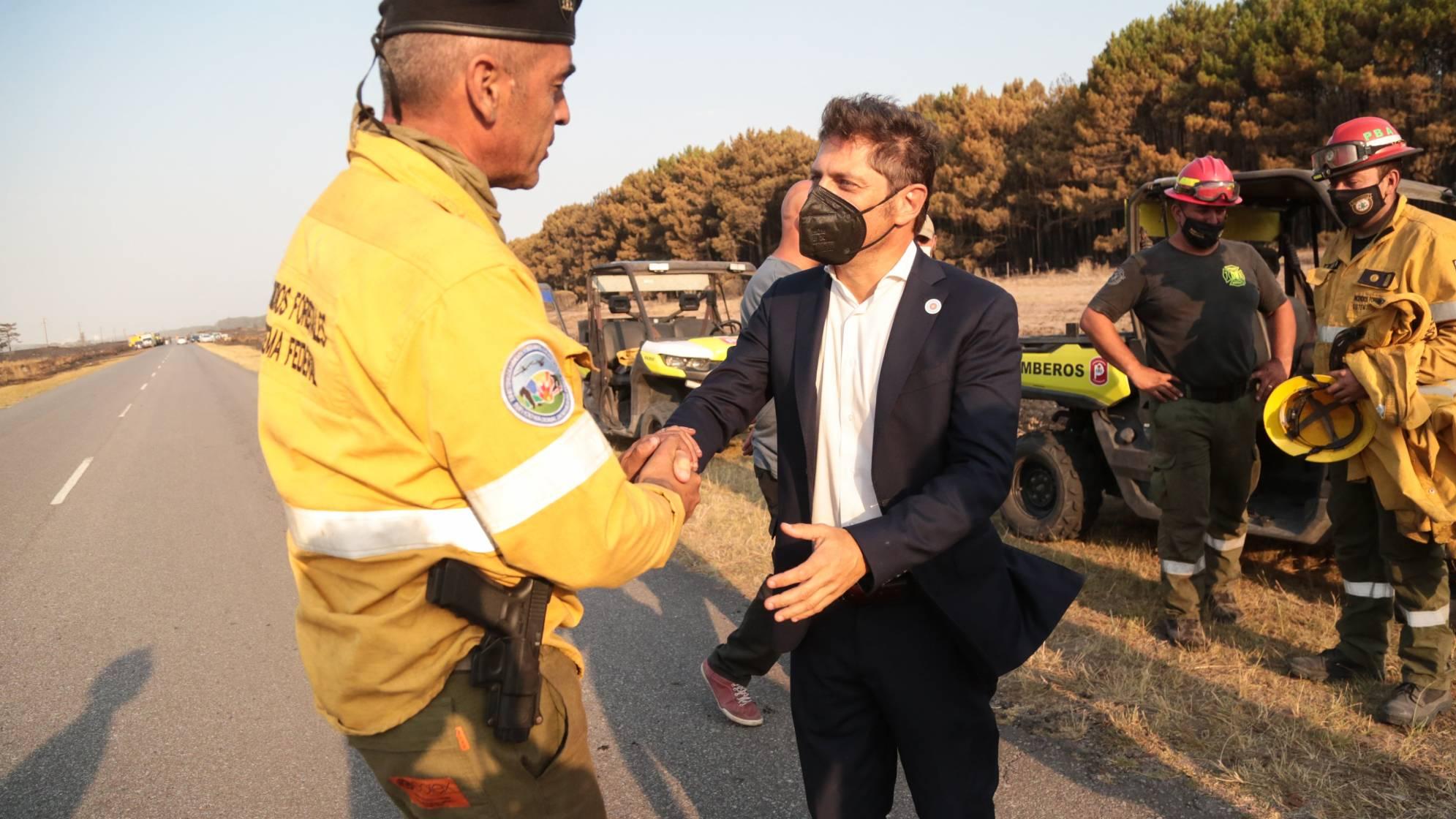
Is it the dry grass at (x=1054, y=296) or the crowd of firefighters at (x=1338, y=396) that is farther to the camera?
the dry grass at (x=1054, y=296)

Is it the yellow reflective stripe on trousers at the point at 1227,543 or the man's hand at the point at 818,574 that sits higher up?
the man's hand at the point at 818,574

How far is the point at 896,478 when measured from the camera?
7.12 ft

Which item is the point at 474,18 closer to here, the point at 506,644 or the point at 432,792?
the point at 506,644

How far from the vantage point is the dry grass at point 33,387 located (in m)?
27.0

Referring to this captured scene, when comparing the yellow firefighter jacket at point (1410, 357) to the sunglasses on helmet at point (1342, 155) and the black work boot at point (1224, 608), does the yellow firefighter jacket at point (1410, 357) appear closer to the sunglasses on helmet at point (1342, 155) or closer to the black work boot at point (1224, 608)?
the sunglasses on helmet at point (1342, 155)

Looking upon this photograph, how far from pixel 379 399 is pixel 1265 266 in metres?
4.67

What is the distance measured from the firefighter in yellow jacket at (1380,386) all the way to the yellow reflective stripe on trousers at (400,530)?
11.8ft

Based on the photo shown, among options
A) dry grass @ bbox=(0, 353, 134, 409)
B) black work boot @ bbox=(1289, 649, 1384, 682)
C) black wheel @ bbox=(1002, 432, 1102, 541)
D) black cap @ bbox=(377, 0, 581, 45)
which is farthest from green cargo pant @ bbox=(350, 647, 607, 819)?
dry grass @ bbox=(0, 353, 134, 409)

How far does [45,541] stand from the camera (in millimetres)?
8164

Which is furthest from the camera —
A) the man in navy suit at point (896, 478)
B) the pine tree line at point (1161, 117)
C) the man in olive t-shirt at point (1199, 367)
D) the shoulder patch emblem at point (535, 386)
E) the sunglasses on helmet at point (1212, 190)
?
the pine tree line at point (1161, 117)

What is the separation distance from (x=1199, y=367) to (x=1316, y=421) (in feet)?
2.45

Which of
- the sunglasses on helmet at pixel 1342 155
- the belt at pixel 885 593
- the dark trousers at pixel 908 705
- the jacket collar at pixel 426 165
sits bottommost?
the dark trousers at pixel 908 705

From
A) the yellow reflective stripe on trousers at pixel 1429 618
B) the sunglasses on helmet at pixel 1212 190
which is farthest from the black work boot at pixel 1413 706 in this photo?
the sunglasses on helmet at pixel 1212 190

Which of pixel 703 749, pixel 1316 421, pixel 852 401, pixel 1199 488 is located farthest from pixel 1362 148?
pixel 703 749
